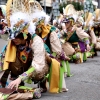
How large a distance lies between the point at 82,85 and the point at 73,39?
3.17m

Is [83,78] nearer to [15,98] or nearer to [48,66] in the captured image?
[48,66]

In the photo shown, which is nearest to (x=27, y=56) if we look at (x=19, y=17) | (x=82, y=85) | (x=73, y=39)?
(x=19, y=17)

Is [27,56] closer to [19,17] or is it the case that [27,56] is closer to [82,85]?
[19,17]

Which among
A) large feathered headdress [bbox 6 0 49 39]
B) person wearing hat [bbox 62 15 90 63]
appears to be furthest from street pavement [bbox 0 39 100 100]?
large feathered headdress [bbox 6 0 49 39]

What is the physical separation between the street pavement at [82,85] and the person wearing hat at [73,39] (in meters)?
0.48

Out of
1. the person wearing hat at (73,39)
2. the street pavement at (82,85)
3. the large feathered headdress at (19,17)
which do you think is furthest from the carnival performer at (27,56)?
the person wearing hat at (73,39)

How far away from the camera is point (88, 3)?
44.8 meters

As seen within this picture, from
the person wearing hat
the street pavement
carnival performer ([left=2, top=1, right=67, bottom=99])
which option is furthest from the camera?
the person wearing hat

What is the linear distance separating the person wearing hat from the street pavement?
0.48 metres

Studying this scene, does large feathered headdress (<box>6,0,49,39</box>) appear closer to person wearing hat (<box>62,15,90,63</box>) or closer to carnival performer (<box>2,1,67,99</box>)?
carnival performer (<box>2,1,67,99</box>)

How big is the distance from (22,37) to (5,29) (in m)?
0.24

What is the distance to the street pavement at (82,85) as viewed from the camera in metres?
5.28

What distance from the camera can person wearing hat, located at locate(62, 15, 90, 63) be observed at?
8.77 m

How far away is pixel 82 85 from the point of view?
20.7 ft
